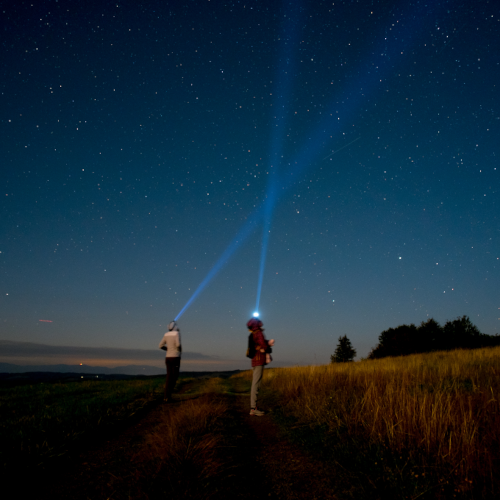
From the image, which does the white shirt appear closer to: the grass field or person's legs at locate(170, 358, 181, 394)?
person's legs at locate(170, 358, 181, 394)

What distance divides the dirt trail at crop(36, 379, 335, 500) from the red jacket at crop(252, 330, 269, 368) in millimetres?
2269

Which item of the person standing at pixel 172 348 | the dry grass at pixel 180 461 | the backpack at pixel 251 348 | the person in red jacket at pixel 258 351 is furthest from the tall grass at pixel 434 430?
the person standing at pixel 172 348

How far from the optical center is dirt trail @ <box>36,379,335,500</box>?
271cm

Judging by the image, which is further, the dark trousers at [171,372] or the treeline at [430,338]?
the treeline at [430,338]

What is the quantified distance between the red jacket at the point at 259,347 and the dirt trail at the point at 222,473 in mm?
2269

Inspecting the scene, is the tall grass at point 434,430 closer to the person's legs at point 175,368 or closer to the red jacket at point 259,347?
the red jacket at point 259,347

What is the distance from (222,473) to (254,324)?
13.8 feet

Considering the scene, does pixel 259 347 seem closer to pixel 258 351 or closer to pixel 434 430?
pixel 258 351

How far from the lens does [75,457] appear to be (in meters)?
3.71

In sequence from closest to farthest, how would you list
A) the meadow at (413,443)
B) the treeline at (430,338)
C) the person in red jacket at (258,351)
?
1. the meadow at (413,443)
2. the person in red jacket at (258,351)
3. the treeline at (430,338)

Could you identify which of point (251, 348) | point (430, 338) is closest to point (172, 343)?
point (251, 348)

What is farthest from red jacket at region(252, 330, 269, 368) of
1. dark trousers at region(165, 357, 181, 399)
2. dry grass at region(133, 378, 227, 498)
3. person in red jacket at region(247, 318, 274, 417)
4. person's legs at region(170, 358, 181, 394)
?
person's legs at region(170, 358, 181, 394)

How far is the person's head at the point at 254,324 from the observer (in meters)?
7.18

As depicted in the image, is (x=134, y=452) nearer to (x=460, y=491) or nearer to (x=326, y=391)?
(x=460, y=491)
